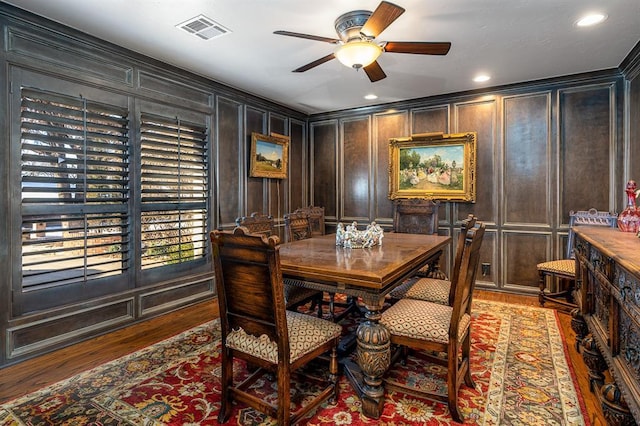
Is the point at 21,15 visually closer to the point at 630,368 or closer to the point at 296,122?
the point at 296,122

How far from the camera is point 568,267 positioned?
Result: 3.62 m

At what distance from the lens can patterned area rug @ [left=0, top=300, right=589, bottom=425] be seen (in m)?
1.88

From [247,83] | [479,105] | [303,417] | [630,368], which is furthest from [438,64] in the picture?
[303,417]

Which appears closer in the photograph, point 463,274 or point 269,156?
point 463,274

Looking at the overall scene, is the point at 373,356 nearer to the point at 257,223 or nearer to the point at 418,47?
the point at 257,223

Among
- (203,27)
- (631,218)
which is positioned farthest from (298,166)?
(631,218)

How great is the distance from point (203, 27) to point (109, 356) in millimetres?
2705

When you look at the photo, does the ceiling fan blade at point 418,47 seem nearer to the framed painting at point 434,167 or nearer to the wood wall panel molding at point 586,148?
the framed painting at point 434,167

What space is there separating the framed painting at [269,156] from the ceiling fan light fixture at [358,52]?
2.38 metres

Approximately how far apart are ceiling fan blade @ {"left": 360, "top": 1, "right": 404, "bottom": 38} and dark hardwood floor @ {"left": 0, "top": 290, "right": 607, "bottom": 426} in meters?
2.54

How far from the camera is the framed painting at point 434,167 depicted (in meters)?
4.60

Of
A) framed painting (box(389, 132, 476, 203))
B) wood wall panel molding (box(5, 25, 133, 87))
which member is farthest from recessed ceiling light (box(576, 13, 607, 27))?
wood wall panel molding (box(5, 25, 133, 87))

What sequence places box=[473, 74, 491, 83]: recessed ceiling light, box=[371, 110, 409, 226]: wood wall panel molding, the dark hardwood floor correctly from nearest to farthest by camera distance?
the dark hardwood floor
box=[473, 74, 491, 83]: recessed ceiling light
box=[371, 110, 409, 226]: wood wall panel molding

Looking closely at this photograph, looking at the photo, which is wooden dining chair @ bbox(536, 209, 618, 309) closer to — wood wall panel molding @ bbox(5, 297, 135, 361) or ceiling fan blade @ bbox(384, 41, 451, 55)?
ceiling fan blade @ bbox(384, 41, 451, 55)
